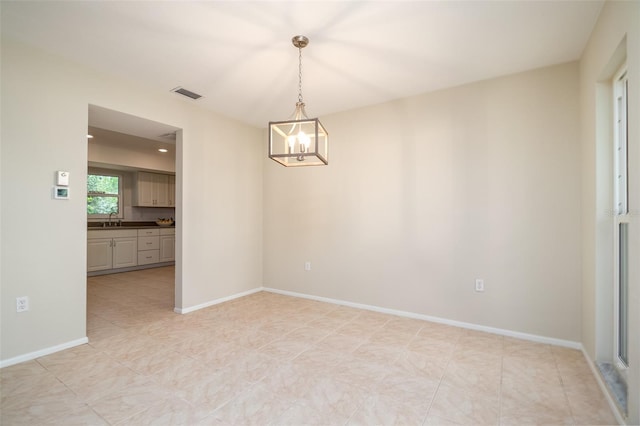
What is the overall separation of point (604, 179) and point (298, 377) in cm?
263

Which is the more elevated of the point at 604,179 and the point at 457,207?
the point at 604,179

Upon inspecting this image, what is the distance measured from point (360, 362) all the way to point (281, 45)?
8.75 ft

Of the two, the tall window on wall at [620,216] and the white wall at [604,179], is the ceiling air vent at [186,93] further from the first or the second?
the tall window on wall at [620,216]

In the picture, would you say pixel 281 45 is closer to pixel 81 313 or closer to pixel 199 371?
pixel 199 371

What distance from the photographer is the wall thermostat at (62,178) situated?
8.59 ft

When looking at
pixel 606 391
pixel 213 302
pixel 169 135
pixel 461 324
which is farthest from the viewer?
pixel 213 302

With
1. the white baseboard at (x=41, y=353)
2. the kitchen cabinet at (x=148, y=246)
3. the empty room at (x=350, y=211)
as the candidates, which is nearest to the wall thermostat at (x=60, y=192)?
the empty room at (x=350, y=211)

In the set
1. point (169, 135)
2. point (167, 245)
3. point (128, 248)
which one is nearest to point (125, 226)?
point (128, 248)

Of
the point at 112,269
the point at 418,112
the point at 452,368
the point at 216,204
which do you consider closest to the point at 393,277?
the point at 452,368

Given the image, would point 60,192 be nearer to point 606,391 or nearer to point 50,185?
point 50,185

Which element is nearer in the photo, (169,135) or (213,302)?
(169,135)

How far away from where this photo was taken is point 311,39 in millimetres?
2414

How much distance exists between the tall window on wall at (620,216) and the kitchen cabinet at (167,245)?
24.7 feet

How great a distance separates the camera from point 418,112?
136 inches
